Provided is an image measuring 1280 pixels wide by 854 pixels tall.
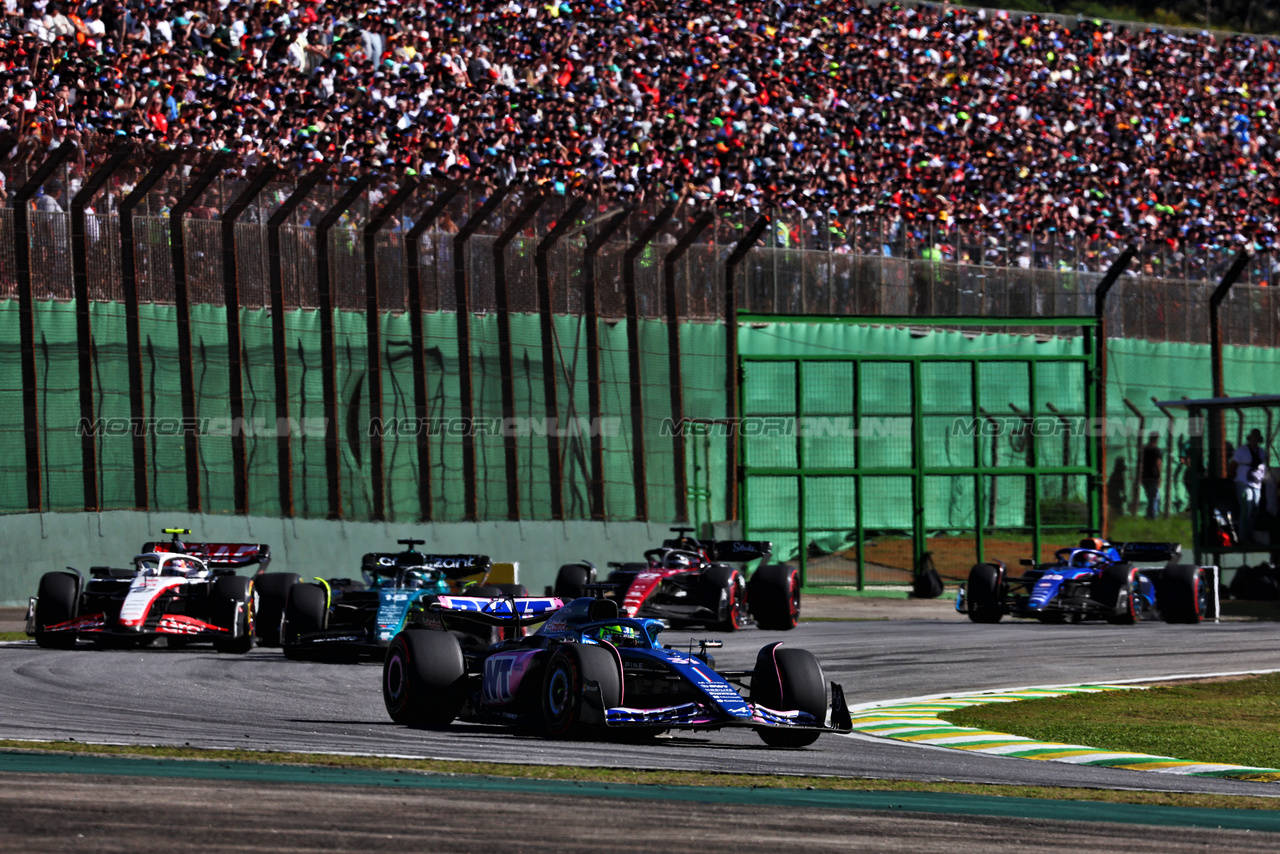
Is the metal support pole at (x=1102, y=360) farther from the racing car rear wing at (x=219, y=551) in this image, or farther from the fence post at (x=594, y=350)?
the racing car rear wing at (x=219, y=551)

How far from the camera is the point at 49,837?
5.73 meters

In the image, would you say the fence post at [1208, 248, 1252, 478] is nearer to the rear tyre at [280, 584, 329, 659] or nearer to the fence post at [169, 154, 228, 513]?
the fence post at [169, 154, 228, 513]

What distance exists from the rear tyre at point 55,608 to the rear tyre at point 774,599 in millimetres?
7208

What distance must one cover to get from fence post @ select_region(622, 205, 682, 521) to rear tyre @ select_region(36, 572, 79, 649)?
954 centimetres

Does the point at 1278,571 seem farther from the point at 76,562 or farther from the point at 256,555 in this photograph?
the point at 76,562

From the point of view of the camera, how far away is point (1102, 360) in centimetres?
2761

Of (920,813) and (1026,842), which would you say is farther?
(920,813)

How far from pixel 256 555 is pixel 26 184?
515 cm

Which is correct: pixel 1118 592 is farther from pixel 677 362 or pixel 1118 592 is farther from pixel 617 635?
pixel 617 635

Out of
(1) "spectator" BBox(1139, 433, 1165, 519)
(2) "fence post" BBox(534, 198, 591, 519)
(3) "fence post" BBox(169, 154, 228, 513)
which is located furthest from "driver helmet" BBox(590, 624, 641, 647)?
(1) "spectator" BBox(1139, 433, 1165, 519)

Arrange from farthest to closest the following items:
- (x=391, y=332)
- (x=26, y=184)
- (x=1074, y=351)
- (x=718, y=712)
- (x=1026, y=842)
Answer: (x=1074, y=351)
(x=391, y=332)
(x=26, y=184)
(x=718, y=712)
(x=1026, y=842)

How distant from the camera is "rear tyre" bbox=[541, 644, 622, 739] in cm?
955

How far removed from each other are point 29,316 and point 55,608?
4654mm

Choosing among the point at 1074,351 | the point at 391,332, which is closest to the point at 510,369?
the point at 391,332
